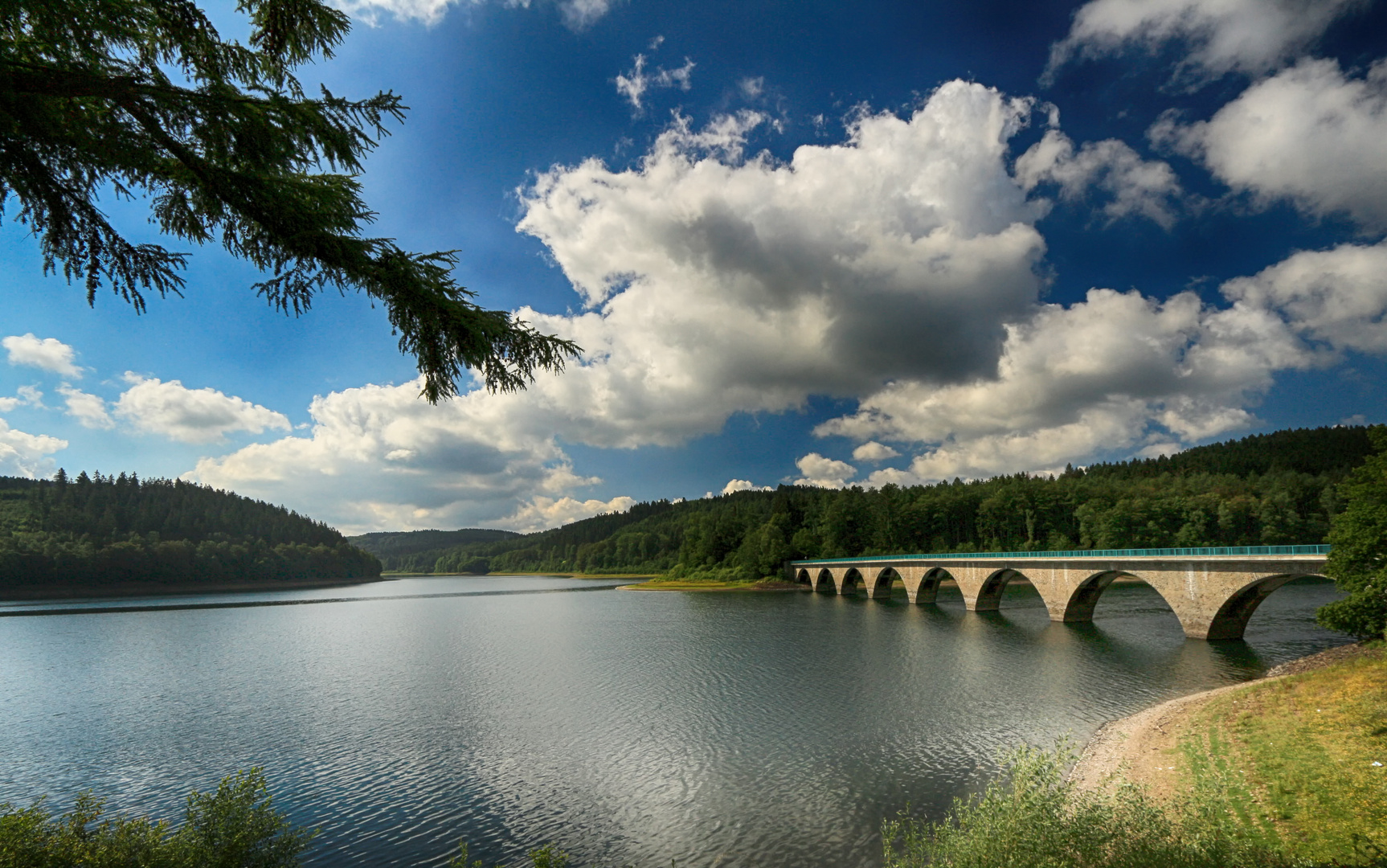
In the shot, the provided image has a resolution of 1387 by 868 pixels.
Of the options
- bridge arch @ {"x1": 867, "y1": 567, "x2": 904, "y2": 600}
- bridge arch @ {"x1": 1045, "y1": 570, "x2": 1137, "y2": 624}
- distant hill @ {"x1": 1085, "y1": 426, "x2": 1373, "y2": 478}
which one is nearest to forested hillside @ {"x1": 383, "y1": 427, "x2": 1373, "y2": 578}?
distant hill @ {"x1": 1085, "y1": 426, "x2": 1373, "y2": 478}

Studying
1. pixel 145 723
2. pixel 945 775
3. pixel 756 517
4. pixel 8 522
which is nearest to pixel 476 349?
pixel 945 775

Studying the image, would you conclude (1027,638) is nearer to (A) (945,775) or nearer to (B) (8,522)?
(A) (945,775)

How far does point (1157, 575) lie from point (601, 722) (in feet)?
130

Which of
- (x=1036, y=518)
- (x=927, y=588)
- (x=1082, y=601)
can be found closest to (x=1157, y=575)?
(x=1082, y=601)

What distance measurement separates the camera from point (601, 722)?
83.8 ft

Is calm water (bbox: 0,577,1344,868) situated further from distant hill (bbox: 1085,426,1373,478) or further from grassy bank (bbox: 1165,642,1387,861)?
distant hill (bbox: 1085,426,1373,478)

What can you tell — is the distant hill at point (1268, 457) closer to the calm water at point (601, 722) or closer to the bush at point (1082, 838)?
A: the calm water at point (601, 722)

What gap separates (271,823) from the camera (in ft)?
40.3

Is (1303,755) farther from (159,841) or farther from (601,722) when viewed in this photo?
(159,841)

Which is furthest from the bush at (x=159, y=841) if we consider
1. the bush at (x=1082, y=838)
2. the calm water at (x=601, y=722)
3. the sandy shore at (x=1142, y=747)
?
the sandy shore at (x=1142, y=747)

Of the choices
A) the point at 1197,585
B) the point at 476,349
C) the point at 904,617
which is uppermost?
the point at 476,349

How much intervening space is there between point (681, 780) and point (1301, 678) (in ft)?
77.7

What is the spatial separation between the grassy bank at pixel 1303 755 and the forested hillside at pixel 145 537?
537 ft

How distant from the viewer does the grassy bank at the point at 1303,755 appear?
12.0 metres
